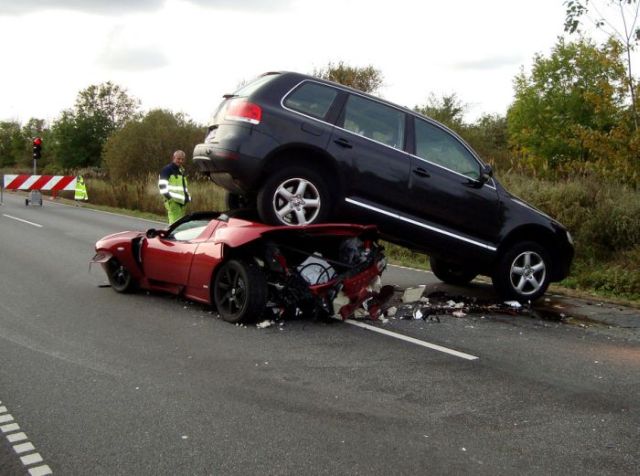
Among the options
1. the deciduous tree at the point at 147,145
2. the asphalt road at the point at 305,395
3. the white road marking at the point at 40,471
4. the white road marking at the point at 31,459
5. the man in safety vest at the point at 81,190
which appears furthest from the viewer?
Result: the deciduous tree at the point at 147,145

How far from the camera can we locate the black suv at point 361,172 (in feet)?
21.8

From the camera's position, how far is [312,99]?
691 cm

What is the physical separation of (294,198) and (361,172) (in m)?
0.76

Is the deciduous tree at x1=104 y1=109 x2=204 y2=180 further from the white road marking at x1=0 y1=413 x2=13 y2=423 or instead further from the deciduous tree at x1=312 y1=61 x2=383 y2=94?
the white road marking at x1=0 y1=413 x2=13 y2=423

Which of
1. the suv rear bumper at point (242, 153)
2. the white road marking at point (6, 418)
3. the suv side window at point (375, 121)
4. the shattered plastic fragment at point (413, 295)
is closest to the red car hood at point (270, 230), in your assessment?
the suv rear bumper at point (242, 153)

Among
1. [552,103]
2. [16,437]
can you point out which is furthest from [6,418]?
[552,103]

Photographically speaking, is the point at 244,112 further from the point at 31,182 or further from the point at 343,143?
the point at 31,182

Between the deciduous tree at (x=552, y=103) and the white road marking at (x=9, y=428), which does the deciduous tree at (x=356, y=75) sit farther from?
the white road marking at (x=9, y=428)

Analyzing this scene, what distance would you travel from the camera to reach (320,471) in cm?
346

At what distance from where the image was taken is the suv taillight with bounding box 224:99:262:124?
6.62 m

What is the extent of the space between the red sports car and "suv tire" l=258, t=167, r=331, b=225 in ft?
0.63

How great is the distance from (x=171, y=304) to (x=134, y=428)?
12.2 feet

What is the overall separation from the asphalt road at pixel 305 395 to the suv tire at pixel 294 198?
1098 mm

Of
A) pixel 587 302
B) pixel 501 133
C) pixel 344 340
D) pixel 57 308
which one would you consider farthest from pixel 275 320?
pixel 501 133
